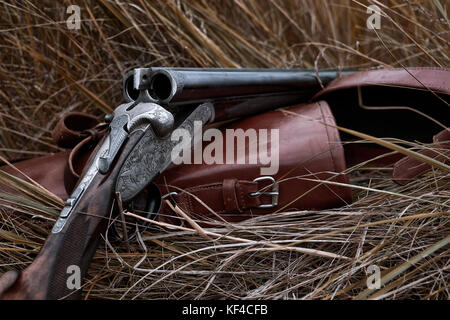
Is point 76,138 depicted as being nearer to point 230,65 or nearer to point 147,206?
point 147,206

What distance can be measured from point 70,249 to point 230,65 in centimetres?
133

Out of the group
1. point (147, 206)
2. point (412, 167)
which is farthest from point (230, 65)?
point (412, 167)

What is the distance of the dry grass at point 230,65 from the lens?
1.33 m

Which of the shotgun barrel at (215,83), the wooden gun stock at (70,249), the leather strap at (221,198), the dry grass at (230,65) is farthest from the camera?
the leather strap at (221,198)

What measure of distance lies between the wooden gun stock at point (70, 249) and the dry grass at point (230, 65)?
0.29ft

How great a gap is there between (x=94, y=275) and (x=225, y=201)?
0.51 metres

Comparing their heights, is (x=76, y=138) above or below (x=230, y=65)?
below

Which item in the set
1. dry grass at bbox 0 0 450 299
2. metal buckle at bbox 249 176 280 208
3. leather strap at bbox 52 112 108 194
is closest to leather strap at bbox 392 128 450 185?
dry grass at bbox 0 0 450 299

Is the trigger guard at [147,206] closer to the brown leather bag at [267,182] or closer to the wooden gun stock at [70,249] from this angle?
the brown leather bag at [267,182]

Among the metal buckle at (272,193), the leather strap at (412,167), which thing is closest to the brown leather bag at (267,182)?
the metal buckle at (272,193)

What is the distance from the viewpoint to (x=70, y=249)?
1296 millimetres

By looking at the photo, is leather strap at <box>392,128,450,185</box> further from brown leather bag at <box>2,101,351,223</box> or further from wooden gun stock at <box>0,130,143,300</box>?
wooden gun stock at <box>0,130,143,300</box>
